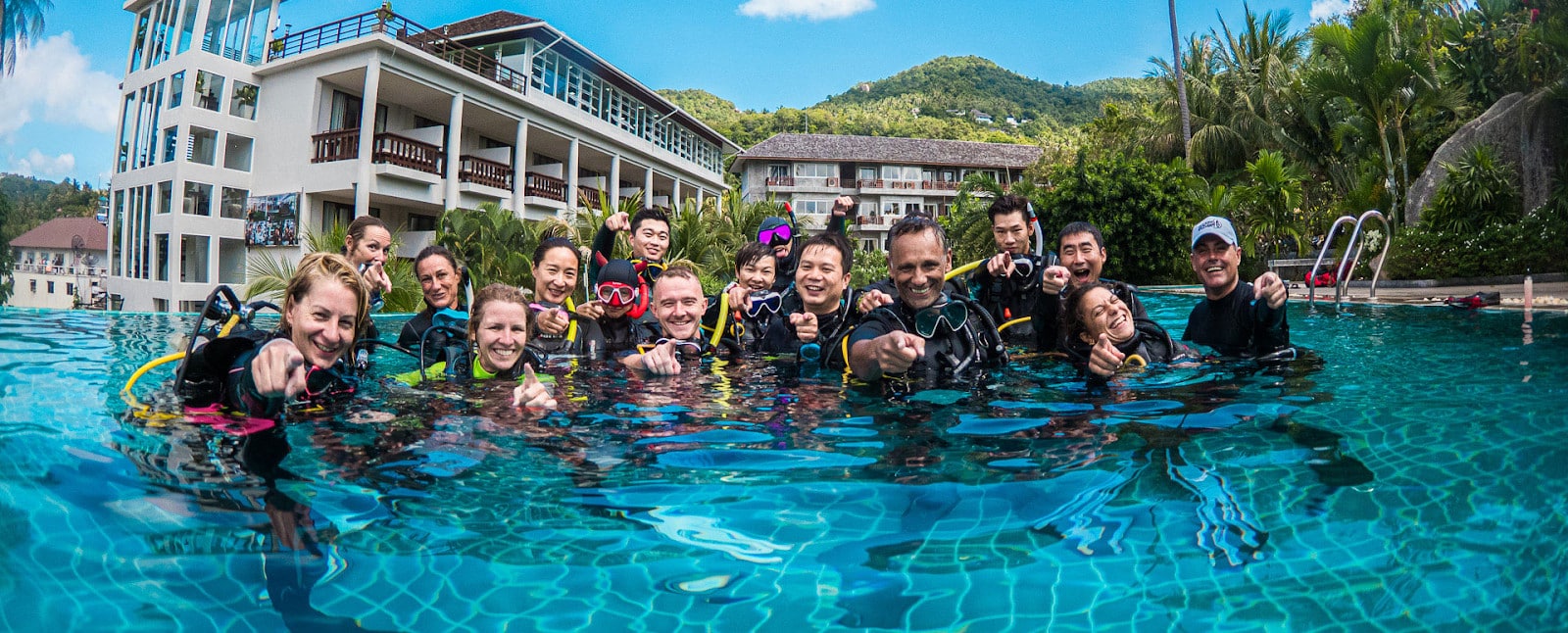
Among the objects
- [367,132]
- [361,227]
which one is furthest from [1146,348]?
[367,132]

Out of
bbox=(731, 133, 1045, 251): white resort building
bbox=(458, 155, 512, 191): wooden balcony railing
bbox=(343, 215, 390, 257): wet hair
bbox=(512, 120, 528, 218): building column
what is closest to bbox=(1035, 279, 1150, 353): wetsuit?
bbox=(343, 215, 390, 257): wet hair

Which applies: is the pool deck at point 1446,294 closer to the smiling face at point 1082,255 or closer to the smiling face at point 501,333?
the smiling face at point 1082,255

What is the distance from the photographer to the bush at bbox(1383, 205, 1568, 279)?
17.5 m

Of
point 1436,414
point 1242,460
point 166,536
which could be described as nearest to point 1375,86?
point 1436,414

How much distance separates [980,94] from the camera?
10912 centimetres

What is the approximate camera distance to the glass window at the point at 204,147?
22641 millimetres

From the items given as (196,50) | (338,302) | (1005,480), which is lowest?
(1005,480)

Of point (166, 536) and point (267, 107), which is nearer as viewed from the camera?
point (166, 536)

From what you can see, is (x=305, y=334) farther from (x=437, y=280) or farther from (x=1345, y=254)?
(x=1345, y=254)

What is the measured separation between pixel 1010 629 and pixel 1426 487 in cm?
194

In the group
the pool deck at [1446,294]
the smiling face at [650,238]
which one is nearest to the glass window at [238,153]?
the smiling face at [650,238]

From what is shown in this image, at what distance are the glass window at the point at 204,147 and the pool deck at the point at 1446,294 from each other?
2596 cm

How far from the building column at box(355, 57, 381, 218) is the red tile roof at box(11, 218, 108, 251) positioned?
23.9 m

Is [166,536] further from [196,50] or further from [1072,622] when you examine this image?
[196,50]
